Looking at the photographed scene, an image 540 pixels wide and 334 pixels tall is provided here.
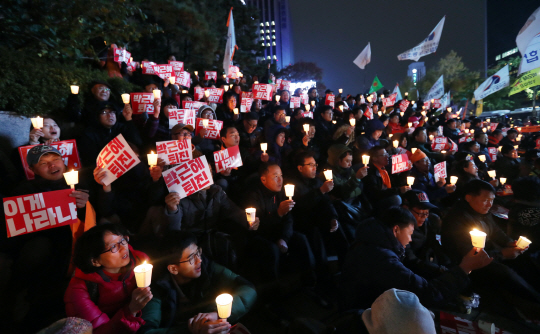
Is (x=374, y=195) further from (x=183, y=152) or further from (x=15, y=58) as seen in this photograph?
(x=15, y=58)

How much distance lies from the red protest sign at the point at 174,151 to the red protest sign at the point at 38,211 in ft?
4.51

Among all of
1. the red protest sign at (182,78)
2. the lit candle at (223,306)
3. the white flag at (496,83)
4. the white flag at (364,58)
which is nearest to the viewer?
the lit candle at (223,306)

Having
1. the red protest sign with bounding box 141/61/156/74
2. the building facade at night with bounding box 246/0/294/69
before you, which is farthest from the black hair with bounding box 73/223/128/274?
the building facade at night with bounding box 246/0/294/69

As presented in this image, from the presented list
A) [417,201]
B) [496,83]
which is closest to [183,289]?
[417,201]

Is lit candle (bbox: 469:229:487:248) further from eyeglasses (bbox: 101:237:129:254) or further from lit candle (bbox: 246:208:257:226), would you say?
eyeglasses (bbox: 101:237:129:254)

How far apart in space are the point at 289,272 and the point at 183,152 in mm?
2048

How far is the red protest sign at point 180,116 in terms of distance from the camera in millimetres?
5085

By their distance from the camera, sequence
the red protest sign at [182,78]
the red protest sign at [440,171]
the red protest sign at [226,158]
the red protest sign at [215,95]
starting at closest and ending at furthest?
the red protest sign at [226,158], the red protest sign at [440,171], the red protest sign at [215,95], the red protest sign at [182,78]

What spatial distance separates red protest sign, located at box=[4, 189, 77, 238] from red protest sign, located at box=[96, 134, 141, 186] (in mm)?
572

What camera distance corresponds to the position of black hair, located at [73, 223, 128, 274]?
7.03 feet

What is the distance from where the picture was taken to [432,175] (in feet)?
19.5

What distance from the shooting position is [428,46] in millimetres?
14812

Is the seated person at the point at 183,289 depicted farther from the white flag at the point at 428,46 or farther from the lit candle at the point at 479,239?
the white flag at the point at 428,46

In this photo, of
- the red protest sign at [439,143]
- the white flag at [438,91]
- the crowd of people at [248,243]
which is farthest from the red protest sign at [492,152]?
the white flag at [438,91]
